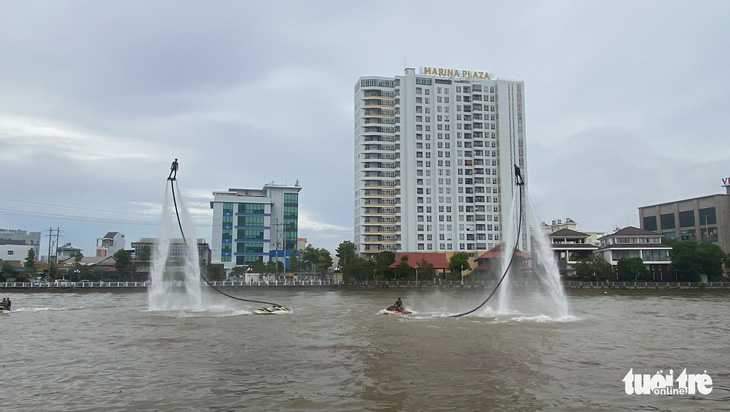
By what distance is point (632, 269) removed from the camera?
3310 inches

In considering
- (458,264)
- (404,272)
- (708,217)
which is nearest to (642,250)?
(458,264)

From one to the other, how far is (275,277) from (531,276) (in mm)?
47820

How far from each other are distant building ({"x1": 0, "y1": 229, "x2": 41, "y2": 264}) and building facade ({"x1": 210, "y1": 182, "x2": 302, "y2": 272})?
1847 inches

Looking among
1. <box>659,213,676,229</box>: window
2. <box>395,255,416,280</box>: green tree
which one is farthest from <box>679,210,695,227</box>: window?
<box>395,255,416,280</box>: green tree

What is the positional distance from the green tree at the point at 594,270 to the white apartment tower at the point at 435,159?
3050 centimetres

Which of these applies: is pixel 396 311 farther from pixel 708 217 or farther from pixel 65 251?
pixel 65 251

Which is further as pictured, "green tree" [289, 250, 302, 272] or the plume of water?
"green tree" [289, 250, 302, 272]

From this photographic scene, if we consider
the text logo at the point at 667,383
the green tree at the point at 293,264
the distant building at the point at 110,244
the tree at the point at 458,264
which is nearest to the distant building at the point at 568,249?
the tree at the point at 458,264

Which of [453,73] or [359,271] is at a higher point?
[453,73]

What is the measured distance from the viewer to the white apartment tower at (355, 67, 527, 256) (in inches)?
4483

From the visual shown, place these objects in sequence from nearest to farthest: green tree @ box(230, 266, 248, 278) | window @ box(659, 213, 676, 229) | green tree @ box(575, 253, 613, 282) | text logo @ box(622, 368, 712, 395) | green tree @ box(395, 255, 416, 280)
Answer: text logo @ box(622, 368, 712, 395)
green tree @ box(575, 253, 613, 282)
green tree @ box(395, 255, 416, 280)
green tree @ box(230, 266, 248, 278)
window @ box(659, 213, 676, 229)

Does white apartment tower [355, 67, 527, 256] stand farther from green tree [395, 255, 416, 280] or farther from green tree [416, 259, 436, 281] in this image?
green tree [395, 255, 416, 280]

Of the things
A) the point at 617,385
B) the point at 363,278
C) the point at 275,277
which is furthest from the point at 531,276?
the point at 617,385

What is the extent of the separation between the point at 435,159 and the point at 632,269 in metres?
48.0
